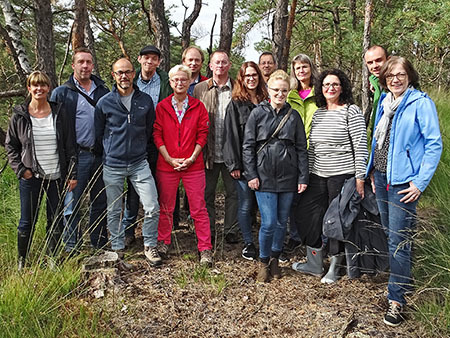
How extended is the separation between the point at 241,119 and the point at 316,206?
1161mm

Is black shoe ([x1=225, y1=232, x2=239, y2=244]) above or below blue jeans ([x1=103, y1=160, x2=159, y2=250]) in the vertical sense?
below

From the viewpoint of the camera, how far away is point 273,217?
346 cm

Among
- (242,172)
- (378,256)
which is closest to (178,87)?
(242,172)

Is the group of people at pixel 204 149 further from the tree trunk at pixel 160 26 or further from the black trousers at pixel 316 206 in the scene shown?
the tree trunk at pixel 160 26

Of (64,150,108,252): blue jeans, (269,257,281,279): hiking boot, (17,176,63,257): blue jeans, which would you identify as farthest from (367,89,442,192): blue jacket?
(17,176,63,257): blue jeans

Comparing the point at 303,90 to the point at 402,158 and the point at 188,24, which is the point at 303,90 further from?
the point at 188,24

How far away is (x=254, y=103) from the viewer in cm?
390

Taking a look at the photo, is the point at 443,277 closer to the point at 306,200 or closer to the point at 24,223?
the point at 306,200

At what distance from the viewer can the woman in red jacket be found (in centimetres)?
372

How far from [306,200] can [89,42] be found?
8.63 m

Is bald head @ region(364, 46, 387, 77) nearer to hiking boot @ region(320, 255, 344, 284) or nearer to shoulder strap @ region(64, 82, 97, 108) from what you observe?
hiking boot @ region(320, 255, 344, 284)

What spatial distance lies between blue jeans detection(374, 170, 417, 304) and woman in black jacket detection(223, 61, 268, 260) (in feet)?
4.59

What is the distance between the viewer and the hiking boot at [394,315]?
9.14ft

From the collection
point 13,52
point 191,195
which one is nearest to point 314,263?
point 191,195
